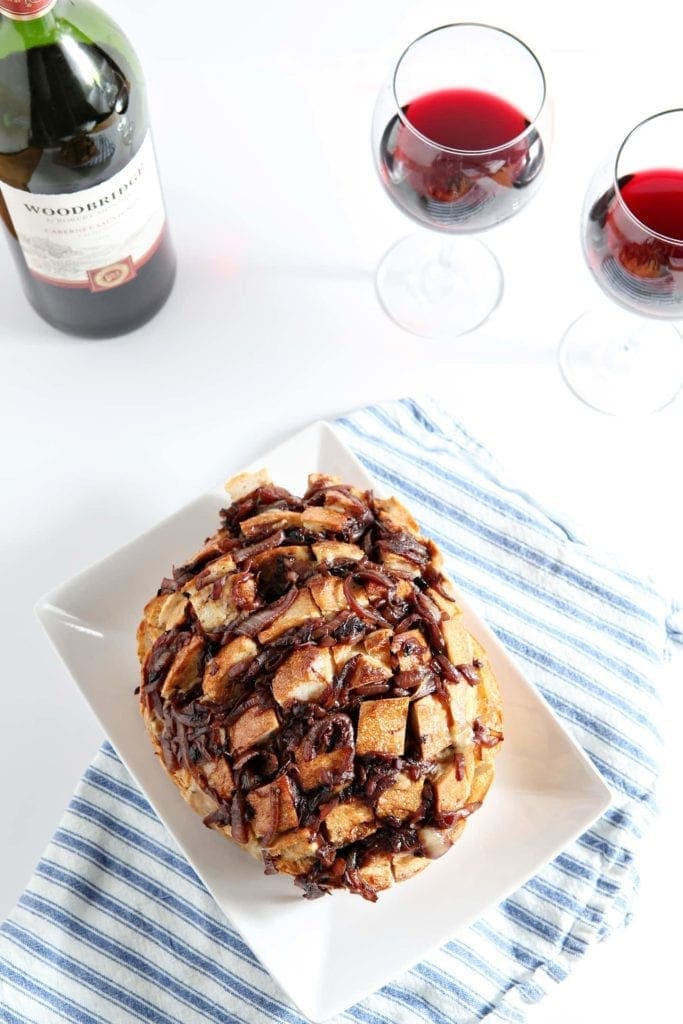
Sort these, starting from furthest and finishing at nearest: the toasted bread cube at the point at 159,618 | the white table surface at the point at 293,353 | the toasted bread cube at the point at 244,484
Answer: the white table surface at the point at 293,353, the toasted bread cube at the point at 244,484, the toasted bread cube at the point at 159,618

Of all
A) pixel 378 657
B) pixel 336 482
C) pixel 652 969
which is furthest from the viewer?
pixel 652 969

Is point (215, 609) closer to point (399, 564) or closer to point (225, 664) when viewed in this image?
point (225, 664)

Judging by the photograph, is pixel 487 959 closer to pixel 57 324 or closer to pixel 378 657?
pixel 378 657

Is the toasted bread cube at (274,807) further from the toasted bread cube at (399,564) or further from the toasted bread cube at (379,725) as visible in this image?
the toasted bread cube at (399,564)

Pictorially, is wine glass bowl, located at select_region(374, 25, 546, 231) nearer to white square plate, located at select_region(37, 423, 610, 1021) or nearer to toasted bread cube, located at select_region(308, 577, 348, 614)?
white square plate, located at select_region(37, 423, 610, 1021)

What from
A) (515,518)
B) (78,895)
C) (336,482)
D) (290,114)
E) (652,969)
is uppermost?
(290,114)

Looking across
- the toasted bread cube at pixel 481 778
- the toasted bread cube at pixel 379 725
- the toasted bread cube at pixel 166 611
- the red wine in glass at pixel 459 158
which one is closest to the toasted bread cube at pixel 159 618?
the toasted bread cube at pixel 166 611

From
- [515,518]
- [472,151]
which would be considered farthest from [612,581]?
[472,151]

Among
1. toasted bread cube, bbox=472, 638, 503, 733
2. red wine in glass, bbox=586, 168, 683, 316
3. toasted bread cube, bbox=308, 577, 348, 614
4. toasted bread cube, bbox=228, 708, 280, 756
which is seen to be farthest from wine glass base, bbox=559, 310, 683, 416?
toasted bread cube, bbox=228, 708, 280, 756
